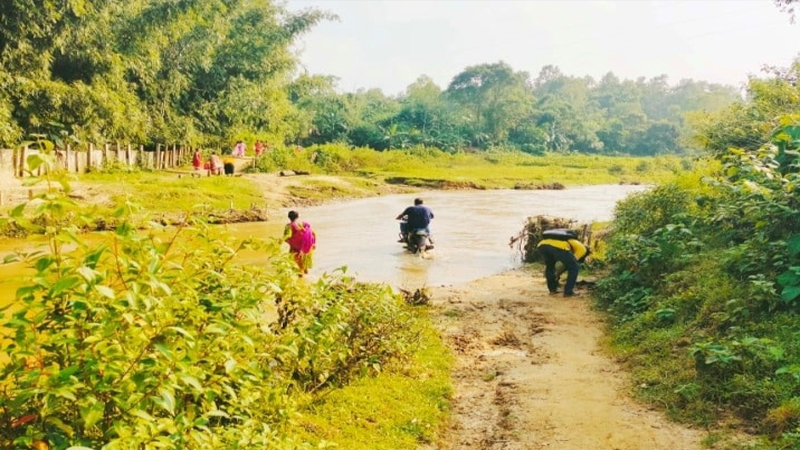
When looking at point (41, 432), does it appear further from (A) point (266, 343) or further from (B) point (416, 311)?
(B) point (416, 311)

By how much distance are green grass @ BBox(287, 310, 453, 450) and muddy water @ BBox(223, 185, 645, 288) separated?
1.37 m

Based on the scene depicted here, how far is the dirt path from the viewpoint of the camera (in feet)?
17.9

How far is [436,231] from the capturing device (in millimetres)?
22422

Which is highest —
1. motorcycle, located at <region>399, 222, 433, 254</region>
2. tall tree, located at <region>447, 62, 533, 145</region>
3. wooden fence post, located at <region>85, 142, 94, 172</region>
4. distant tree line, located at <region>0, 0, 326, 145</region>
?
tall tree, located at <region>447, 62, 533, 145</region>

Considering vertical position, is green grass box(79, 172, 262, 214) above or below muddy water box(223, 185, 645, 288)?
above

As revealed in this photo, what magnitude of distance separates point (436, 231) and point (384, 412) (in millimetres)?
16830

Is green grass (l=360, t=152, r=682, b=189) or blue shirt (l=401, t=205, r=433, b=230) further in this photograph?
green grass (l=360, t=152, r=682, b=189)

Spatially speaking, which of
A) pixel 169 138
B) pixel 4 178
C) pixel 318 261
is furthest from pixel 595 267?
pixel 169 138

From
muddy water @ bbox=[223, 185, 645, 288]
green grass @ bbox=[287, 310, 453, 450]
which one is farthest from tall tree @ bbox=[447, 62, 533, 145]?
green grass @ bbox=[287, 310, 453, 450]

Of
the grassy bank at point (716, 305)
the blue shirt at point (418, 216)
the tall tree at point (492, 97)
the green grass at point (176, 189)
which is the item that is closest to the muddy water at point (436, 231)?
the blue shirt at point (418, 216)

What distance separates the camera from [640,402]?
6.19 metres

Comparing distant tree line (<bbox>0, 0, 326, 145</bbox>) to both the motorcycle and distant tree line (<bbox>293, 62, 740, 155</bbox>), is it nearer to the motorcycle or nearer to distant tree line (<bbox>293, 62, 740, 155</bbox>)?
the motorcycle

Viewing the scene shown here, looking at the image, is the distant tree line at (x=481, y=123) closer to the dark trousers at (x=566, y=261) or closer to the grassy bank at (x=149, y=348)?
the dark trousers at (x=566, y=261)

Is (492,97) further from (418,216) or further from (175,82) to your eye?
(418,216)
